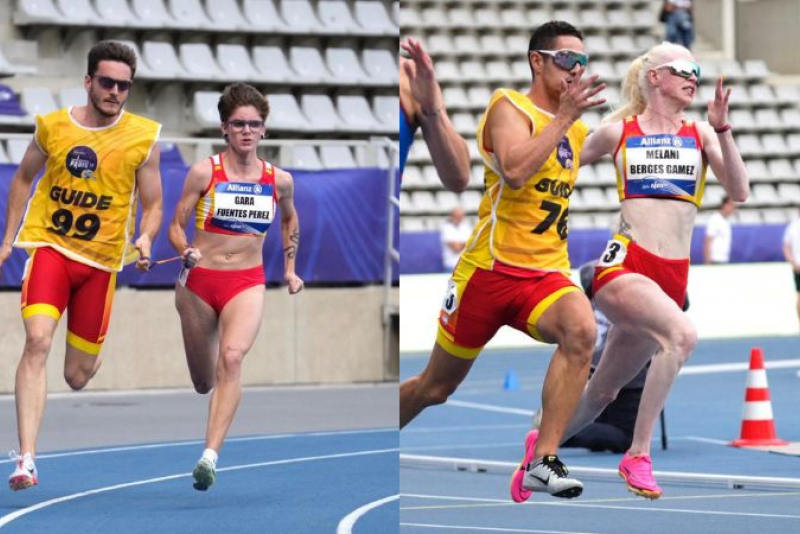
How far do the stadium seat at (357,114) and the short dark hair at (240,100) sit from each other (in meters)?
15.4

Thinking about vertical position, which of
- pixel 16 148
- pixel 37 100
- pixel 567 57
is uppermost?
pixel 37 100

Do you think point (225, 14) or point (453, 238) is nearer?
point (453, 238)

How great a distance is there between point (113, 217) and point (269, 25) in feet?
54.2

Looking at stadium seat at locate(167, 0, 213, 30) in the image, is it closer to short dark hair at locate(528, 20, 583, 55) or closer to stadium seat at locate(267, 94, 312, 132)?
stadium seat at locate(267, 94, 312, 132)

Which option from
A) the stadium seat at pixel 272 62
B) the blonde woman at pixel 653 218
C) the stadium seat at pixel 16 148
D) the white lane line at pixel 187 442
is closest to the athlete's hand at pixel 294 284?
the blonde woman at pixel 653 218

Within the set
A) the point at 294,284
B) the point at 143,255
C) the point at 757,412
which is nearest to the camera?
the point at 143,255

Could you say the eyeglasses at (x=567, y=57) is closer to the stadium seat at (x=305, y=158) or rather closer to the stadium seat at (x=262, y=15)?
the stadium seat at (x=305, y=158)

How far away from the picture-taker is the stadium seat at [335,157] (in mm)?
24312

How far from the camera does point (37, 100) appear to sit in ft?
73.0

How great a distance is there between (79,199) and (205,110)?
1438cm

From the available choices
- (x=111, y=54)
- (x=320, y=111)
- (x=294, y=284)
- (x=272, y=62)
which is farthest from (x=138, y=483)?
(x=272, y=62)

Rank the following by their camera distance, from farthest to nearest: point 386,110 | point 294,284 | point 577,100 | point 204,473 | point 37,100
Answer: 1. point 386,110
2. point 37,100
3. point 294,284
4. point 204,473
5. point 577,100

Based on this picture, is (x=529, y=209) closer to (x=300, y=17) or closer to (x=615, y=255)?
(x=615, y=255)

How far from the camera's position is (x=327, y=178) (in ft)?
65.2
